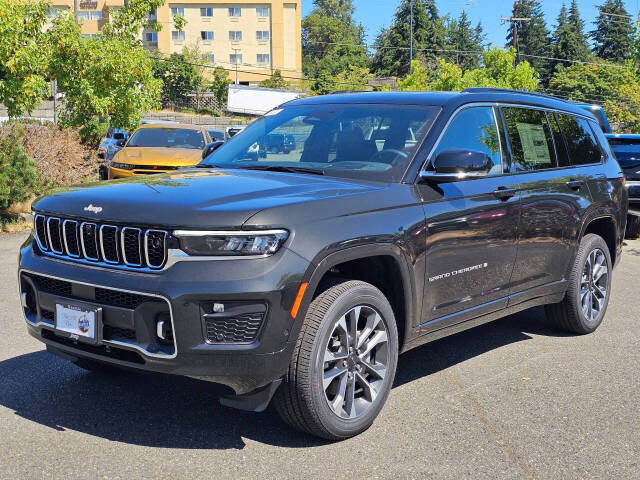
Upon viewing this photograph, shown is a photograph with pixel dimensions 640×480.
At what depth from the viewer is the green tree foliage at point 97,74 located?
1564 cm

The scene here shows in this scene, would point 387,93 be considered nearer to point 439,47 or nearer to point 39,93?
point 39,93

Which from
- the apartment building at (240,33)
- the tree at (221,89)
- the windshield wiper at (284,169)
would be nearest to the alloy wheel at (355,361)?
the windshield wiper at (284,169)

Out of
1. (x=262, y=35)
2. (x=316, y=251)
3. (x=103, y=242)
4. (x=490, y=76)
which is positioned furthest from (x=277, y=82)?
(x=316, y=251)

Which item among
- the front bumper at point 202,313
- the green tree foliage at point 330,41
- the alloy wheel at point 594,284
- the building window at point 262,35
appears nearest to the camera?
the front bumper at point 202,313

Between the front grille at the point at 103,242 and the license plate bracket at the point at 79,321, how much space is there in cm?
25

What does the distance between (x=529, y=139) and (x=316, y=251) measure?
2.68m

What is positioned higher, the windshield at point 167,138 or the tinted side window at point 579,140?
the tinted side window at point 579,140

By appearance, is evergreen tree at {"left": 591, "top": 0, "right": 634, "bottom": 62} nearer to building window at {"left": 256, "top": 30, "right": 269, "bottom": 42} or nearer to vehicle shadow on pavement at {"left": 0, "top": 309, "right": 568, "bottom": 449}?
building window at {"left": 256, "top": 30, "right": 269, "bottom": 42}

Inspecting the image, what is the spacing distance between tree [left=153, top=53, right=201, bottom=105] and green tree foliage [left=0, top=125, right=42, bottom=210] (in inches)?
2604

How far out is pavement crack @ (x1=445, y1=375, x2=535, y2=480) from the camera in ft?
13.2

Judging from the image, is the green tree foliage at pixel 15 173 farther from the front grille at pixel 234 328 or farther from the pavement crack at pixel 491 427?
the front grille at pixel 234 328

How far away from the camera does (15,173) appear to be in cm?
1181

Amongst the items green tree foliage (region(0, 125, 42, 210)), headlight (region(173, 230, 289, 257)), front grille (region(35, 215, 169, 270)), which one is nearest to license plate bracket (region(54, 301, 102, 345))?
front grille (region(35, 215, 169, 270))

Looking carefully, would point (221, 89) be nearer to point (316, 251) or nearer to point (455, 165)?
point (455, 165)
